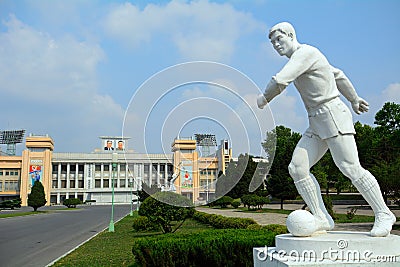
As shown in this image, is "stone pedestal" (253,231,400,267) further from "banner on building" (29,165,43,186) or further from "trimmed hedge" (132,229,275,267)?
"banner on building" (29,165,43,186)

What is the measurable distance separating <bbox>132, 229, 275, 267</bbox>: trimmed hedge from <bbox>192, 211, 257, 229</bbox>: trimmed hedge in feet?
17.9

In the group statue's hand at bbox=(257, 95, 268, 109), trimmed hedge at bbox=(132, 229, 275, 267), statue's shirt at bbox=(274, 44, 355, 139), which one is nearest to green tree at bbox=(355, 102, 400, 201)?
trimmed hedge at bbox=(132, 229, 275, 267)

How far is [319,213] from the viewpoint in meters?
3.91

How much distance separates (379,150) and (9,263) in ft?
96.1

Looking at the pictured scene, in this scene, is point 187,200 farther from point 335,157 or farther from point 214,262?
point 335,157

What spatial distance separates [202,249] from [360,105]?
11.7 ft

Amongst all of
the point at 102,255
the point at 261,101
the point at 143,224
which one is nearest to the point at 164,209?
the point at 143,224

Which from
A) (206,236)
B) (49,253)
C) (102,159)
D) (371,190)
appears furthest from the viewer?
(102,159)

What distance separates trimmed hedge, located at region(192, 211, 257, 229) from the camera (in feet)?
40.4

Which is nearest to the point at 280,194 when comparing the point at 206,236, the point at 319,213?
the point at 206,236

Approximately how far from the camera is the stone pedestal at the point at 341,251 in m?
3.29

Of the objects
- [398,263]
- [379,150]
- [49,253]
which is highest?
[379,150]

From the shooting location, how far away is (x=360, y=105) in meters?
4.29

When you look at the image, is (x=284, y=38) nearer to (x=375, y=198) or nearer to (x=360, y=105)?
(x=360, y=105)
